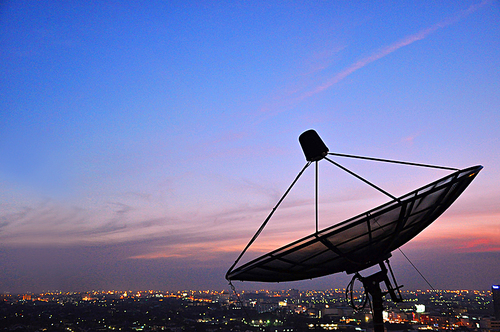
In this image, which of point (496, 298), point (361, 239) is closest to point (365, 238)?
point (361, 239)

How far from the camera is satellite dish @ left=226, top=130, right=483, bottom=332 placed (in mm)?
5957

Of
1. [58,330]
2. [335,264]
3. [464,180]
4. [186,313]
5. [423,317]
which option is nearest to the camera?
[464,180]

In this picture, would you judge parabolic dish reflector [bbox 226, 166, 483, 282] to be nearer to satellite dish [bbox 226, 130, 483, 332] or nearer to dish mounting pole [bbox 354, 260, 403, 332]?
satellite dish [bbox 226, 130, 483, 332]

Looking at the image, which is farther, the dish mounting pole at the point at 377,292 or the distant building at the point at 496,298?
the distant building at the point at 496,298

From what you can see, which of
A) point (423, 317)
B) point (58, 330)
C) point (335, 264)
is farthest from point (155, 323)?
point (335, 264)

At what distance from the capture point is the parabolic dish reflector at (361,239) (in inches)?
233

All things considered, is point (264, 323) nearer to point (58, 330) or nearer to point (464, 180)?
point (58, 330)

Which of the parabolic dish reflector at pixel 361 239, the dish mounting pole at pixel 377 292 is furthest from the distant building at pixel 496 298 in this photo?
the dish mounting pole at pixel 377 292

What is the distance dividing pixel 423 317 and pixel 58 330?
5006cm

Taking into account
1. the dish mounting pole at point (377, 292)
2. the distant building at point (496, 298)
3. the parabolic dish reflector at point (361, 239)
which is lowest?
the distant building at point (496, 298)

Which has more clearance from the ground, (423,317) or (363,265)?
(363,265)

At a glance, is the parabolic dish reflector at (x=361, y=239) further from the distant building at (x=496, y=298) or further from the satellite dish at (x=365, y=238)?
the distant building at (x=496, y=298)

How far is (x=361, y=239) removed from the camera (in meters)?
7.11

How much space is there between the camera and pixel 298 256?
7117mm
